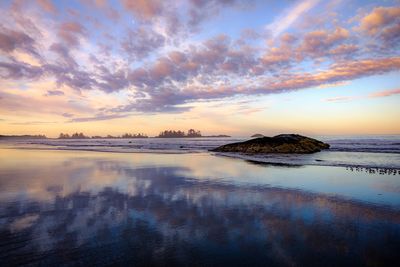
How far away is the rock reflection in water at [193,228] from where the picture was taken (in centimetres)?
423

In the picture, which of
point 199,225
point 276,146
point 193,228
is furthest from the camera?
point 276,146

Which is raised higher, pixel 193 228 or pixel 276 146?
pixel 276 146

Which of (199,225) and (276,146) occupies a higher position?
(276,146)

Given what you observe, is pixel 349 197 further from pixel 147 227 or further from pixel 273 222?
pixel 147 227

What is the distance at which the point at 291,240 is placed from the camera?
4.90m

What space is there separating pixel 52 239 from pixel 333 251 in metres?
5.41

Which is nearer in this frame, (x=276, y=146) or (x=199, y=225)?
(x=199, y=225)

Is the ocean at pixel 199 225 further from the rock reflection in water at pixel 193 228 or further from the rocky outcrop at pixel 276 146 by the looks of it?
the rocky outcrop at pixel 276 146

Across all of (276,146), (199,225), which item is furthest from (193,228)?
(276,146)

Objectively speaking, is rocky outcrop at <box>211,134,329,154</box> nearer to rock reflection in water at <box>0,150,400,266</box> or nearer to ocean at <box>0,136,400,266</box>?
ocean at <box>0,136,400,266</box>

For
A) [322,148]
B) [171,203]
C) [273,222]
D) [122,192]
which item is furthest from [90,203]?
[322,148]

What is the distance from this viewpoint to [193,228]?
552cm

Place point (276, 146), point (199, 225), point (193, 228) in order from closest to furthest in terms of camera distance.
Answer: point (193, 228)
point (199, 225)
point (276, 146)

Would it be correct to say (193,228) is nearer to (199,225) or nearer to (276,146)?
(199,225)
